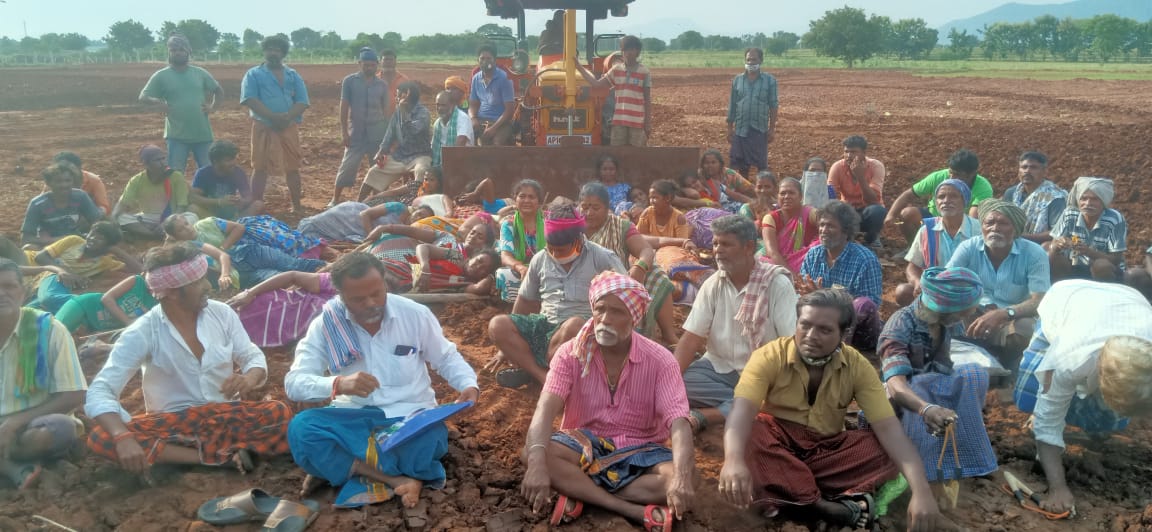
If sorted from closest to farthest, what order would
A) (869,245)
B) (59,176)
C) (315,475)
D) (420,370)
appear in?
(315,475) < (420,370) < (59,176) < (869,245)

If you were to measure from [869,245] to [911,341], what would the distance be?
4218mm

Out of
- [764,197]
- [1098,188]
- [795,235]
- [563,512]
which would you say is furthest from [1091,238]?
[563,512]

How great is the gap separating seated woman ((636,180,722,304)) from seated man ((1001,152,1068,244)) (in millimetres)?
A: 2398

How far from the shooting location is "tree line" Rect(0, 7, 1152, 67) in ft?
168

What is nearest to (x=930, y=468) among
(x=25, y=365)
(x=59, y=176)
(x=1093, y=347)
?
(x=1093, y=347)

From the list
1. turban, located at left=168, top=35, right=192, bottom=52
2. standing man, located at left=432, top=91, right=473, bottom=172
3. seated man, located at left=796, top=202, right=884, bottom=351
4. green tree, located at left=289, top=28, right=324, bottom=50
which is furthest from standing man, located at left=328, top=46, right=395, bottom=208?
green tree, located at left=289, top=28, right=324, bottom=50

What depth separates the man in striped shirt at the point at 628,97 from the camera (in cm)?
900

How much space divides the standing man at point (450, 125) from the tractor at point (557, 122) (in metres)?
0.47

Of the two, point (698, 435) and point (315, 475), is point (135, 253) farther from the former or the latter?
point (698, 435)

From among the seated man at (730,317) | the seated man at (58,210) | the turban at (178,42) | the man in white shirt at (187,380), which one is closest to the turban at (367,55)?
the turban at (178,42)

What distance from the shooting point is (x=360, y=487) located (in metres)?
3.61

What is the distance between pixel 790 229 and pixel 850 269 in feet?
3.40

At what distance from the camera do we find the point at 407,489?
3.56m

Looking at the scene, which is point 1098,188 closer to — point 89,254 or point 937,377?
point 937,377
